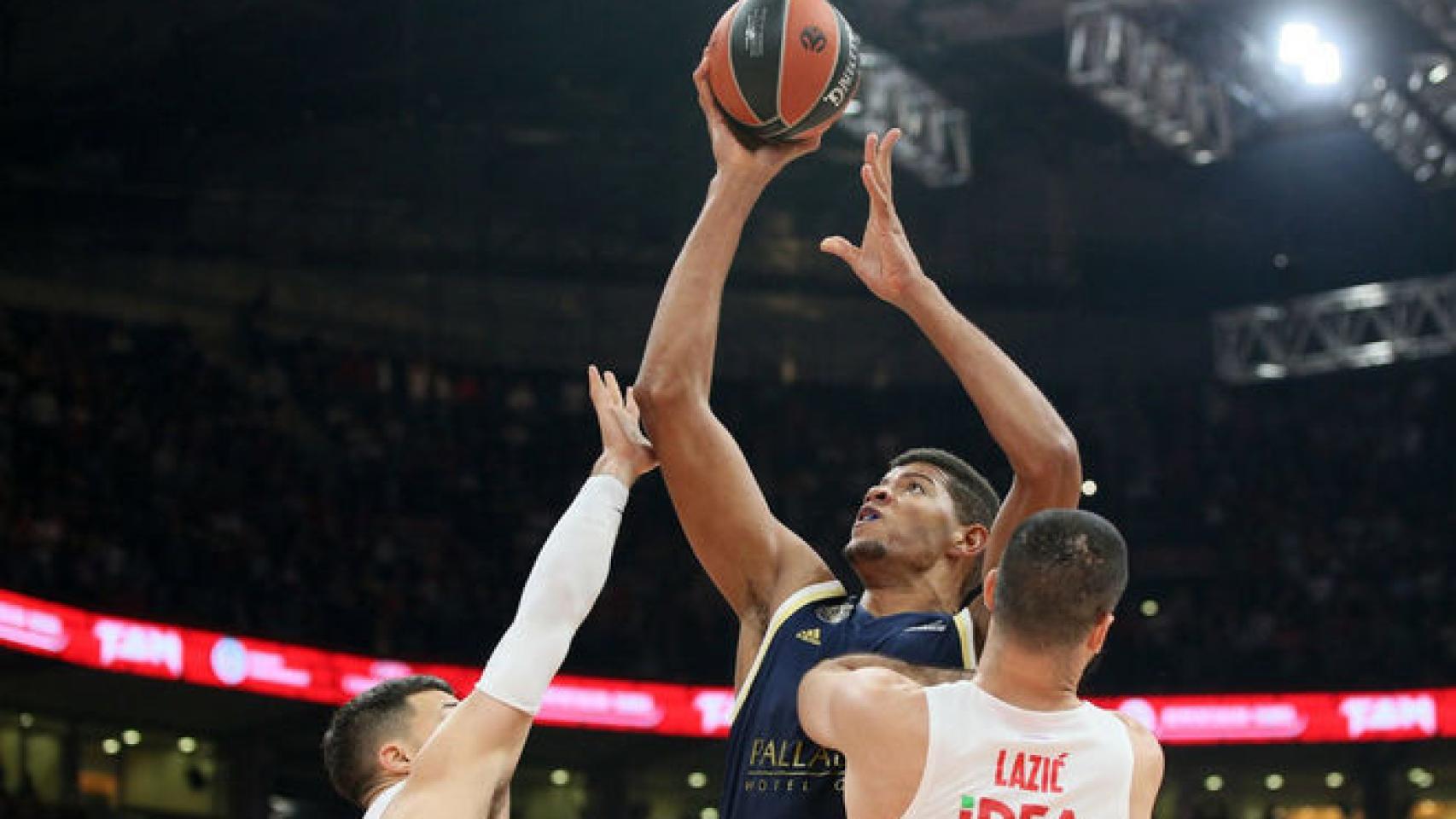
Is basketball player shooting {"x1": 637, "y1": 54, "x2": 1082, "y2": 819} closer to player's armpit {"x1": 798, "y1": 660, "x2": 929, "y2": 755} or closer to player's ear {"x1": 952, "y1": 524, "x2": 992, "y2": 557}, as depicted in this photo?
player's ear {"x1": 952, "y1": 524, "x2": 992, "y2": 557}

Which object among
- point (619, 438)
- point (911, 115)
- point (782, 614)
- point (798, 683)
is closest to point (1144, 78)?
point (911, 115)

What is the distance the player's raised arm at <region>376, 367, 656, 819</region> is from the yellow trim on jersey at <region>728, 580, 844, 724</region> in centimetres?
63

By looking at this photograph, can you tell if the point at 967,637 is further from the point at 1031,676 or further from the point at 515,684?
the point at 515,684

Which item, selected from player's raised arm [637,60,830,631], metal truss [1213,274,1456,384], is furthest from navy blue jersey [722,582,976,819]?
metal truss [1213,274,1456,384]

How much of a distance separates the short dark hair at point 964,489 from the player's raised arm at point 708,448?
0.30 metres

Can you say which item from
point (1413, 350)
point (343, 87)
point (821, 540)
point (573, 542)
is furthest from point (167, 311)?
point (573, 542)

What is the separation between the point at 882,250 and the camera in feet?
13.3

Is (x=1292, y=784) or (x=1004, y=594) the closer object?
(x=1004, y=594)

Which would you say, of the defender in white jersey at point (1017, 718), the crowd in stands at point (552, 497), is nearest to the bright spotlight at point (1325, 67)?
the crowd in stands at point (552, 497)

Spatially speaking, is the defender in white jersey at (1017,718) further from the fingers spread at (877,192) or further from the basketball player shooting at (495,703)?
the fingers spread at (877,192)

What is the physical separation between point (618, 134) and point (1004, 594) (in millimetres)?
17185

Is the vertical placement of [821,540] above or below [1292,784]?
above

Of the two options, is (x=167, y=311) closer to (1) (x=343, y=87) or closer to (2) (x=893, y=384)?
(1) (x=343, y=87)

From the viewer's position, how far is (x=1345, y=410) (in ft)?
68.3
